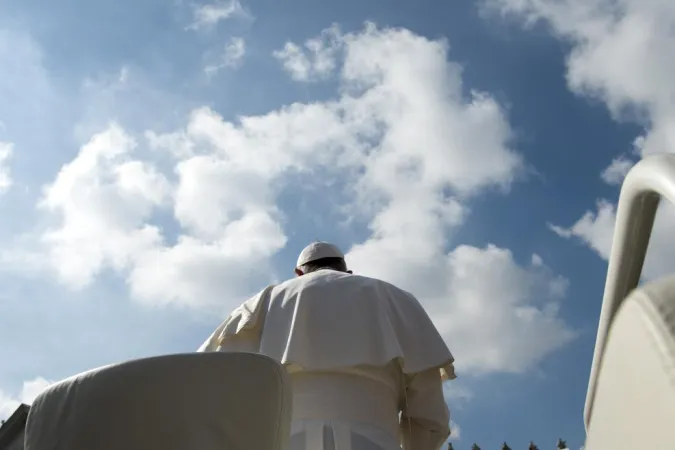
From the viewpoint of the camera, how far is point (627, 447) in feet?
2.52

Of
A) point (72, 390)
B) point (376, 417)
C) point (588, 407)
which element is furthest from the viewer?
point (376, 417)

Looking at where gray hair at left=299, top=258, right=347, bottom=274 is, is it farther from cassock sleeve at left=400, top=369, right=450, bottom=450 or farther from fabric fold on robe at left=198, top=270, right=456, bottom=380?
cassock sleeve at left=400, top=369, right=450, bottom=450

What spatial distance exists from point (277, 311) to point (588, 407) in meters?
3.24

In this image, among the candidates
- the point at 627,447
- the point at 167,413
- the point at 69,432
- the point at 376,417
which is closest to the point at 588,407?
the point at 627,447

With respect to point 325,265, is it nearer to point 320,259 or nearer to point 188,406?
point 320,259

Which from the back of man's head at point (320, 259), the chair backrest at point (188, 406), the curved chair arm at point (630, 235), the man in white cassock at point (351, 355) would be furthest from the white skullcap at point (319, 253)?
the curved chair arm at point (630, 235)

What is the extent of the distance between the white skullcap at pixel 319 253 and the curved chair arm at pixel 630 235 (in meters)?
3.82

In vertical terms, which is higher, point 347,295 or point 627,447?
point 347,295

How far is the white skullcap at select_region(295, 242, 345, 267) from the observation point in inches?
212

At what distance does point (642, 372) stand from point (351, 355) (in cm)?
341

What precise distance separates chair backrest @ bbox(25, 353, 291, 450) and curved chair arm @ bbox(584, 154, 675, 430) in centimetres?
120

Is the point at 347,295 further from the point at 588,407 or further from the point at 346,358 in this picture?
the point at 588,407

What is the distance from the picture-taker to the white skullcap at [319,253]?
538 centimetres

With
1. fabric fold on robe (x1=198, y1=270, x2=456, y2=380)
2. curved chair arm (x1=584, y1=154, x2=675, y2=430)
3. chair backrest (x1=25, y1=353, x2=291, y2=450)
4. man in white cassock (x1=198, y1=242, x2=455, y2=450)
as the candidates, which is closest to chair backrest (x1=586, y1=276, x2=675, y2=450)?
curved chair arm (x1=584, y1=154, x2=675, y2=430)
